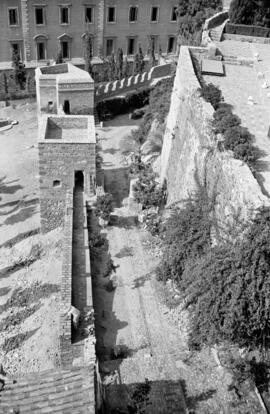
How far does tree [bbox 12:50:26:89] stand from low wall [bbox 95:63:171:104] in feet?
23.8

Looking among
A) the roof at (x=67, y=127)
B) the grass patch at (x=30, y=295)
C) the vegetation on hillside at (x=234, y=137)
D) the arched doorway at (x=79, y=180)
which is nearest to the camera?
the vegetation on hillside at (x=234, y=137)

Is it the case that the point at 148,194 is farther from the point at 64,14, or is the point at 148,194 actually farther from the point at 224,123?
the point at 64,14

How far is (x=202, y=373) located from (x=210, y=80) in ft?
44.9

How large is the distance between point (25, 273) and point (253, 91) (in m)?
12.7

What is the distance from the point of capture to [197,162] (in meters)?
16.8

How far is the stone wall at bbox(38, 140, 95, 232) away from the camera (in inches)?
730

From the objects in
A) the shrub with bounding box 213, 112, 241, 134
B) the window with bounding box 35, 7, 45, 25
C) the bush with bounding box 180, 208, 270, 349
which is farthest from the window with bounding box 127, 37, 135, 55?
the bush with bounding box 180, 208, 270, 349

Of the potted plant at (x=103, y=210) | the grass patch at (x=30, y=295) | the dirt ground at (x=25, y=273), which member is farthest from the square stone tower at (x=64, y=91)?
the grass patch at (x=30, y=295)

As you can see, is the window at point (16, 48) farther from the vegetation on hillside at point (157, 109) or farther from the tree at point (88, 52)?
the vegetation on hillside at point (157, 109)

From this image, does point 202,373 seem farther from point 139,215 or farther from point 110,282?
point 139,215

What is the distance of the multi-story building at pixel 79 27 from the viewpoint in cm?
3747

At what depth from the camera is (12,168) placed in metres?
27.2

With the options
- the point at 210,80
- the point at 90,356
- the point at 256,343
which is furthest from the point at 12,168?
the point at 256,343

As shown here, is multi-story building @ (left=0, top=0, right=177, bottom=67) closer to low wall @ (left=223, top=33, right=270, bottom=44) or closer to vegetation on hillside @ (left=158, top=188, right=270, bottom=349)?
low wall @ (left=223, top=33, right=270, bottom=44)
